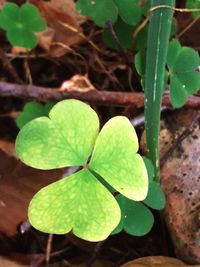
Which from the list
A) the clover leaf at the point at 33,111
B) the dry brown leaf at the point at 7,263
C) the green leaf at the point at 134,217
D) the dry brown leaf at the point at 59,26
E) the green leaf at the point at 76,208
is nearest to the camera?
the green leaf at the point at 76,208

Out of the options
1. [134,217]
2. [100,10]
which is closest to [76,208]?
[134,217]

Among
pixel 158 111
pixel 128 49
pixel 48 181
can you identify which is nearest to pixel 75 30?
pixel 128 49

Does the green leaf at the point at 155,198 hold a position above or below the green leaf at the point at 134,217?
above

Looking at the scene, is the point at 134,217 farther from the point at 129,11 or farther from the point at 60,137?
the point at 129,11

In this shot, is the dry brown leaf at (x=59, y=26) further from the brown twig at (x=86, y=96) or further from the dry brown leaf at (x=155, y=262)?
the dry brown leaf at (x=155, y=262)

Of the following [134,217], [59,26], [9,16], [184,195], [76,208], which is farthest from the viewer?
[59,26]

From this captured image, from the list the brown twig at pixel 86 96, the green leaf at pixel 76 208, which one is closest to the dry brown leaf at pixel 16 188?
the brown twig at pixel 86 96

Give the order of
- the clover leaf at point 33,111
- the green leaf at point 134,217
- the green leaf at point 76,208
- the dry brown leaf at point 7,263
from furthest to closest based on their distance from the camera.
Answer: the clover leaf at point 33,111 < the dry brown leaf at point 7,263 < the green leaf at point 134,217 < the green leaf at point 76,208
